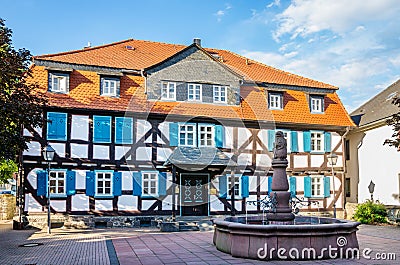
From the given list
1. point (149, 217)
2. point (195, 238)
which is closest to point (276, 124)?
point (149, 217)

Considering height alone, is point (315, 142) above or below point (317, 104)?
below

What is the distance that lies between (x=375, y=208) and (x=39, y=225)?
49.4 feet

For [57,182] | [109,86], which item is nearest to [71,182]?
[57,182]

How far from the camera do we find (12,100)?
14.0 meters

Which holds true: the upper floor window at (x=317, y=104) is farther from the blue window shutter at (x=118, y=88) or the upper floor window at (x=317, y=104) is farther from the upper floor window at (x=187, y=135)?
the blue window shutter at (x=118, y=88)

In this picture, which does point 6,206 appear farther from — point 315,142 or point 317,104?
point 317,104

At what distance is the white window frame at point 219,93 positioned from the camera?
2162cm

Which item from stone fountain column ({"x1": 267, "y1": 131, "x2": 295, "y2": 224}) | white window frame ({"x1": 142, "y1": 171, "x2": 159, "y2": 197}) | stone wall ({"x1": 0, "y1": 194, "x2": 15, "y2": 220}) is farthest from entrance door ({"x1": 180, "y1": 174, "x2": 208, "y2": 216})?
stone wall ({"x1": 0, "y1": 194, "x2": 15, "y2": 220})

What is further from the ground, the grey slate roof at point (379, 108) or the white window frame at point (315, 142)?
the grey slate roof at point (379, 108)

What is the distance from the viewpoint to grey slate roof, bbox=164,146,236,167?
19922mm

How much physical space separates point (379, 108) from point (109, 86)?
15.2 metres

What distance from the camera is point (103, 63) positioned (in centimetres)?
2078

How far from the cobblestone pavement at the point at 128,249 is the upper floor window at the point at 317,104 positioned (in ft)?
28.2

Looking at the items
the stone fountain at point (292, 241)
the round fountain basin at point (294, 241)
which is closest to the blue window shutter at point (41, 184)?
the stone fountain at point (292, 241)
